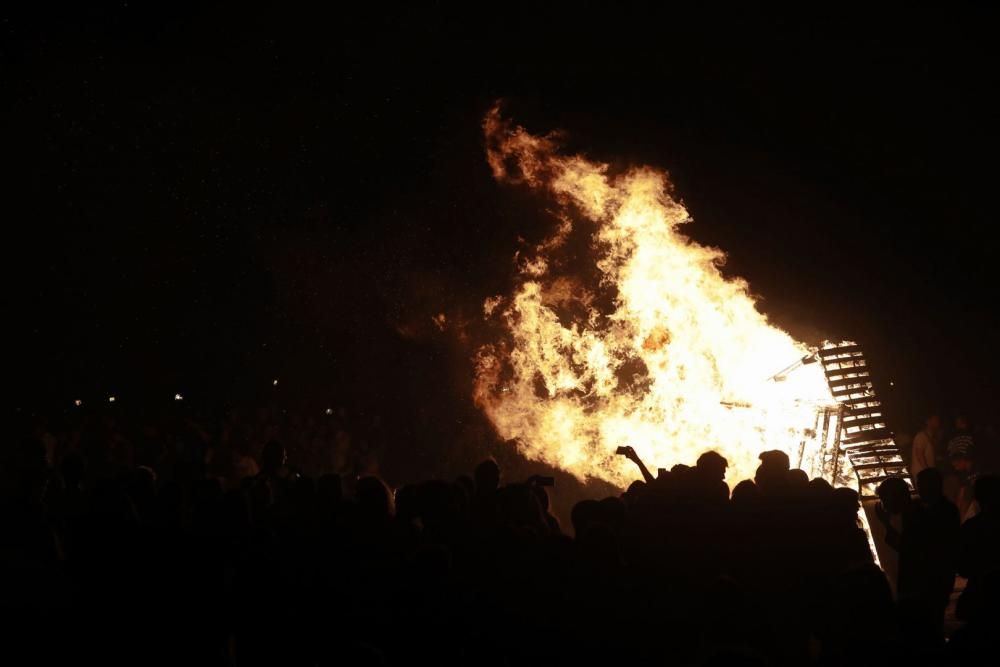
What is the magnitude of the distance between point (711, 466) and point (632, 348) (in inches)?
224

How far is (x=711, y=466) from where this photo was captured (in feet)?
20.6

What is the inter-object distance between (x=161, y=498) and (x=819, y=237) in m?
15.9

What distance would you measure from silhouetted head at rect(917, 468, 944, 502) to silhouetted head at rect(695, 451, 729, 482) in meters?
1.34

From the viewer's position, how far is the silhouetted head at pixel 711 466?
6230 mm

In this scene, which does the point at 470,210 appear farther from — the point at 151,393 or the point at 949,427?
the point at 151,393

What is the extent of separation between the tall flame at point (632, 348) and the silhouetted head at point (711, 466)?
4360 mm

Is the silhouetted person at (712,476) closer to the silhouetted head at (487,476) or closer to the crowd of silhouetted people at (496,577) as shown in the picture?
the crowd of silhouetted people at (496,577)

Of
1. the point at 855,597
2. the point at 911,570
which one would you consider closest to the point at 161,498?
the point at 855,597

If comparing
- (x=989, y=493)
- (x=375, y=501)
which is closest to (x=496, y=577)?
(x=375, y=501)

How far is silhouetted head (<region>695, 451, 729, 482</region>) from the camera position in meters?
6.23

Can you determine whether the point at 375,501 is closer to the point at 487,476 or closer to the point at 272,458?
the point at 487,476

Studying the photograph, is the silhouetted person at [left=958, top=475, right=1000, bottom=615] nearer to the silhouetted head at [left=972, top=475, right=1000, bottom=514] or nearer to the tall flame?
the silhouetted head at [left=972, top=475, right=1000, bottom=514]

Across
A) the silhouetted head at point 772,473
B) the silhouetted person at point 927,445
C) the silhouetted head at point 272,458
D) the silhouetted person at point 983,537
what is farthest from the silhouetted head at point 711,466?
the silhouetted person at point 927,445

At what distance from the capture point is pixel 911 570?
20.4 ft
